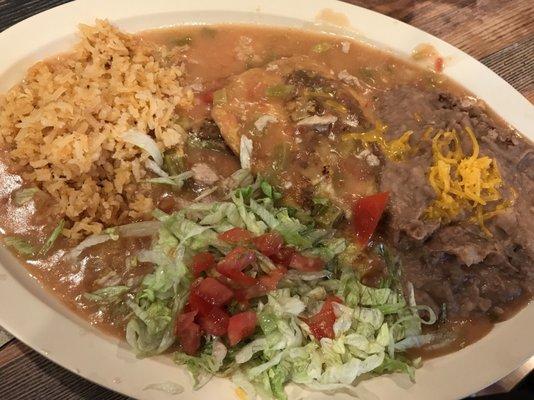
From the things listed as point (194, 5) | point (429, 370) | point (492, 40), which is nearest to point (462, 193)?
point (429, 370)

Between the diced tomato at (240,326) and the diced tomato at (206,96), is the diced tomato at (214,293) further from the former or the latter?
the diced tomato at (206,96)

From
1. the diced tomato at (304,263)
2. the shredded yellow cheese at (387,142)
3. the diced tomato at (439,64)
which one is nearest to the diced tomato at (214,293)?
the diced tomato at (304,263)

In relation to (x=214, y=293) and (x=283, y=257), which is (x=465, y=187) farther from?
(x=214, y=293)

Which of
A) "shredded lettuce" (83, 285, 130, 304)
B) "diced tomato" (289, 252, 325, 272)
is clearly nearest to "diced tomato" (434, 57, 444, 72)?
"diced tomato" (289, 252, 325, 272)

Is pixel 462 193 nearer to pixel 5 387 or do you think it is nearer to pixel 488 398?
pixel 488 398

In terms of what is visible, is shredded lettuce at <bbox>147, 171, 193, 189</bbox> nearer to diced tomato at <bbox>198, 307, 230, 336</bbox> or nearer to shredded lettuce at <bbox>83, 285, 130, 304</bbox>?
shredded lettuce at <bbox>83, 285, 130, 304</bbox>

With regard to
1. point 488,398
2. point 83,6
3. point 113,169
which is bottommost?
point 488,398
